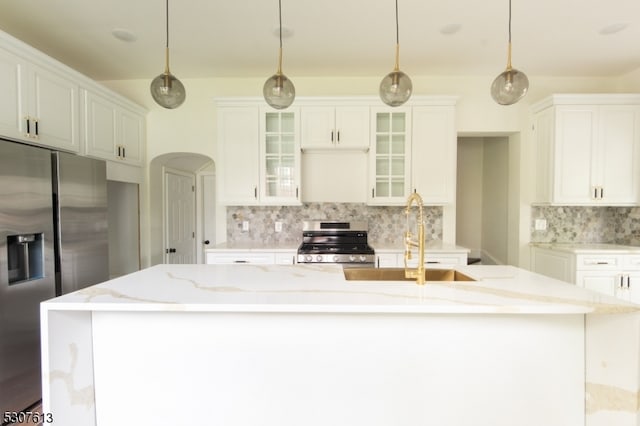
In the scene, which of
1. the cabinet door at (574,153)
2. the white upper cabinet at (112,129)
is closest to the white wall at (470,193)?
the cabinet door at (574,153)

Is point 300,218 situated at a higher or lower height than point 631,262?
higher

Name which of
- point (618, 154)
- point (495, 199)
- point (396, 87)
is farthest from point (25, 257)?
point (618, 154)

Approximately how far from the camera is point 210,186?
184 inches

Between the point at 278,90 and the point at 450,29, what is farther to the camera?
the point at 450,29

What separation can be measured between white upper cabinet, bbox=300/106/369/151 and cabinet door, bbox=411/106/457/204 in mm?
568

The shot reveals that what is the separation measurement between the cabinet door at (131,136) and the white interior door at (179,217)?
1.61 feet

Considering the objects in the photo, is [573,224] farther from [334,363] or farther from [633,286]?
[334,363]

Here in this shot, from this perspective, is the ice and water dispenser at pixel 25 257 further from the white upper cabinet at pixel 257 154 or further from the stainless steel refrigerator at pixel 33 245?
the white upper cabinet at pixel 257 154

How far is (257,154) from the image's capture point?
3357 mm

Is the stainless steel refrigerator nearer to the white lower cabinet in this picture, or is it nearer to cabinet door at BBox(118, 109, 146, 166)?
cabinet door at BBox(118, 109, 146, 166)

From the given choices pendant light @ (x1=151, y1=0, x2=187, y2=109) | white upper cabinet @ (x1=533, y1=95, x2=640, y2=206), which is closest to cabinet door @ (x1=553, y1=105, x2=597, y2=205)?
white upper cabinet @ (x1=533, y1=95, x2=640, y2=206)

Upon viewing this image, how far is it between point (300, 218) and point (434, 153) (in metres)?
1.71

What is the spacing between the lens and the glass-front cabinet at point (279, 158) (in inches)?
132

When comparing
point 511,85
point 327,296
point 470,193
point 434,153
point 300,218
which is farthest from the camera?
point 470,193
